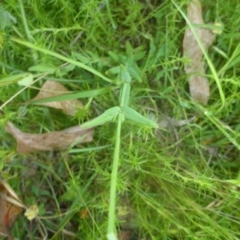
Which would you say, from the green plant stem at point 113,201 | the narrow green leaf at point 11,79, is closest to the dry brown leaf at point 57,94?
the narrow green leaf at point 11,79

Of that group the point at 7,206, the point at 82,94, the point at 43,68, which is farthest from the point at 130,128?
the point at 7,206

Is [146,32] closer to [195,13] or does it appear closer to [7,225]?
[195,13]

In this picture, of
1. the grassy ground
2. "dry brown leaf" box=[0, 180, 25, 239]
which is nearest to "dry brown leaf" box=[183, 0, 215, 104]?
the grassy ground

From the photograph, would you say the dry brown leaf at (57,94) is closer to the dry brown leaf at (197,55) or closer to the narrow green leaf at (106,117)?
the narrow green leaf at (106,117)

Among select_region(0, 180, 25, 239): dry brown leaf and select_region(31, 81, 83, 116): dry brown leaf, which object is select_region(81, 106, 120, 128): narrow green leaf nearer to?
select_region(31, 81, 83, 116): dry brown leaf

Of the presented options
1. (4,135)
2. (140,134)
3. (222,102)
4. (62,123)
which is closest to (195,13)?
(222,102)

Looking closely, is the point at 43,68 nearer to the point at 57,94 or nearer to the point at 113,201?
the point at 57,94
